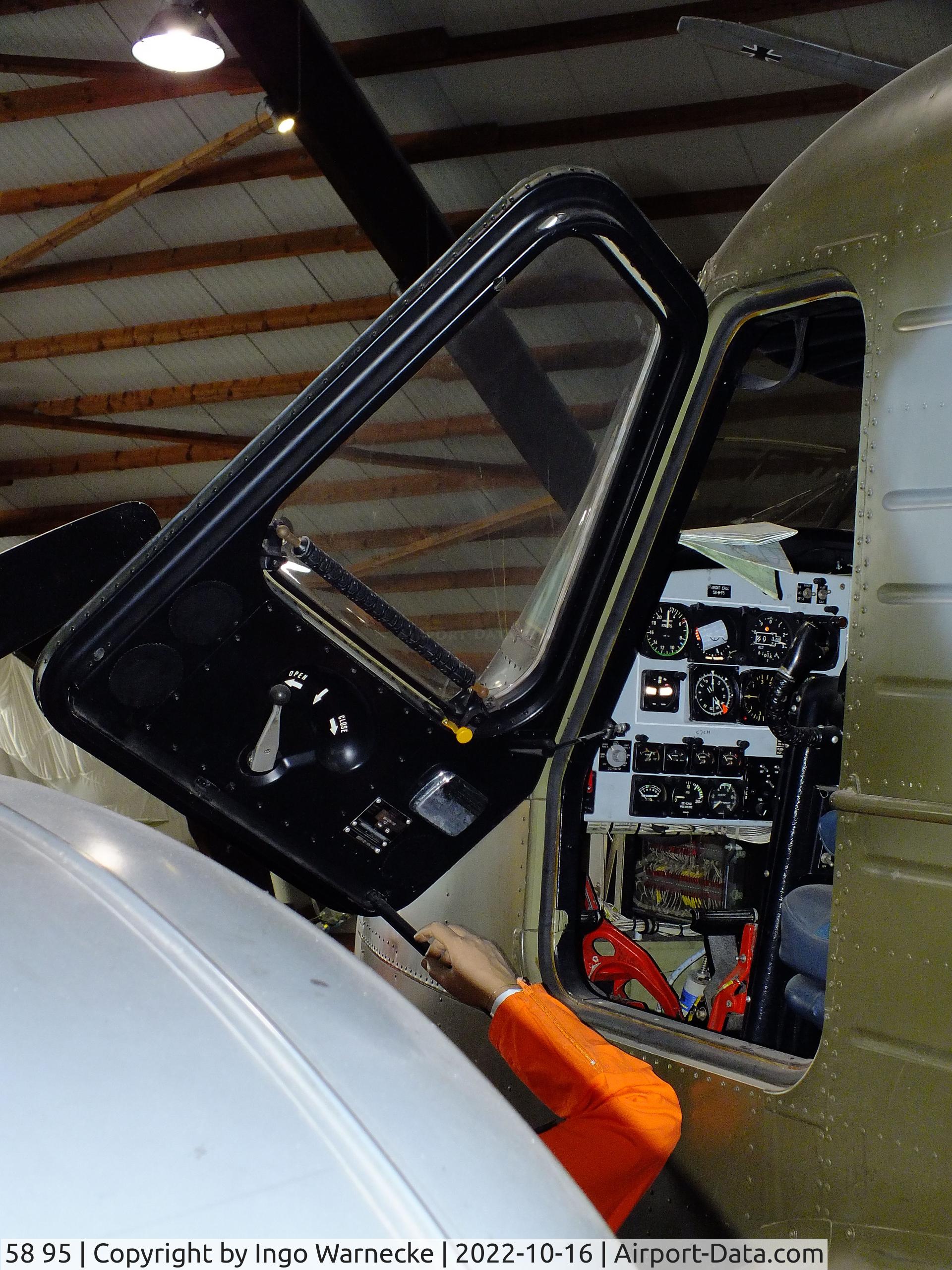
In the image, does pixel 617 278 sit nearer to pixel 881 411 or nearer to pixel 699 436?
pixel 699 436

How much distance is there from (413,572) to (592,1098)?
925 millimetres

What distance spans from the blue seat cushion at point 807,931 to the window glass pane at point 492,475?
726 millimetres

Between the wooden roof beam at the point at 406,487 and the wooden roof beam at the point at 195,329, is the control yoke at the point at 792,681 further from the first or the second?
the wooden roof beam at the point at 195,329

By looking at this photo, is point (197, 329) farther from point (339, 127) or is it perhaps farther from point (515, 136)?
point (515, 136)

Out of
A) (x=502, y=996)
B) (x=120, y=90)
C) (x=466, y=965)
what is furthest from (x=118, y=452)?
(x=502, y=996)

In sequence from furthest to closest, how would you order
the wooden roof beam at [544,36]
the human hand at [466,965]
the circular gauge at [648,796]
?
the wooden roof beam at [544,36] < the circular gauge at [648,796] < the human hand at [466,965]

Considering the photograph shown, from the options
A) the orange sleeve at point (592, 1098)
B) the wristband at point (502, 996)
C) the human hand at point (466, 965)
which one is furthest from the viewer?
the human hand at point (466, 965)

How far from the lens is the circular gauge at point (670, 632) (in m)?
4.03

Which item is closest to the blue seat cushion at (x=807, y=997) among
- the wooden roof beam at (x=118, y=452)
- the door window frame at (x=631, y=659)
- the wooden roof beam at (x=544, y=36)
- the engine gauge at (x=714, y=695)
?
the door window frame at (x=631, y=659)

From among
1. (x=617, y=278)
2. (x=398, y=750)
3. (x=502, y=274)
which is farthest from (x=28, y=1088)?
(x=617, y=278)

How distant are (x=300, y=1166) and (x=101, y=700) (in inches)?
49.6

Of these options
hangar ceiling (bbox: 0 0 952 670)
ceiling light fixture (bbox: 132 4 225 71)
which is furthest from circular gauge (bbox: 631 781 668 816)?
hangar ceiling (bbox: 0 0 952 670)

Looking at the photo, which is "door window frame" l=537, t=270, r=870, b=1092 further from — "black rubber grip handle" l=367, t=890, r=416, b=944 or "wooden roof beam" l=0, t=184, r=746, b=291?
"wooden roof beam" l=0, t=184, r=746, b=291

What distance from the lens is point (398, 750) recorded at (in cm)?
202
